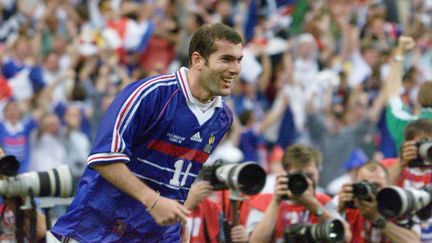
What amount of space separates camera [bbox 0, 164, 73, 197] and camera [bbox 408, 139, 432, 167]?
7.64ft

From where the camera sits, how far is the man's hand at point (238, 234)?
7.96 metres

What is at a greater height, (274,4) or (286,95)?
(274,4)

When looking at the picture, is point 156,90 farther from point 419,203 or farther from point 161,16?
point 161,16

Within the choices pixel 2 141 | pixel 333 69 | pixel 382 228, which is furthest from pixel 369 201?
pixel 333 69

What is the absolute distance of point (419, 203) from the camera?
754 centimetres

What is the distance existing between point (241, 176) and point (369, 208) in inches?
40.4

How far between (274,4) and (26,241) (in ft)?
31.3

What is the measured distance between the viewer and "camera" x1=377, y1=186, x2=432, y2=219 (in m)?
7.46

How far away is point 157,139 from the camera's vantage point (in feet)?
20.1

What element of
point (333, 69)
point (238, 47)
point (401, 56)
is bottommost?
point (238, 47)

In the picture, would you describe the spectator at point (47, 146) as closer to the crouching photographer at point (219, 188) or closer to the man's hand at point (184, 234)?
the crouching photographer at point (219, 188)

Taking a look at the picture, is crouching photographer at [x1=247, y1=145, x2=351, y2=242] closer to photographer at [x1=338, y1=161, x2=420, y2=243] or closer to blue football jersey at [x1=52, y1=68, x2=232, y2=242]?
photographer at [x1=338, y1=161, x2=420, y2=243]

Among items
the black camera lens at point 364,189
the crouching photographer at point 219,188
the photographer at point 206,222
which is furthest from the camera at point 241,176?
the black camera lens at point 364,189

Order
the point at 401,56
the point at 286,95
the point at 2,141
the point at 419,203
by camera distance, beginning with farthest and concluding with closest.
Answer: the point at 286,95
the point at 2,141
the point at 401,56
the point at 419,203
